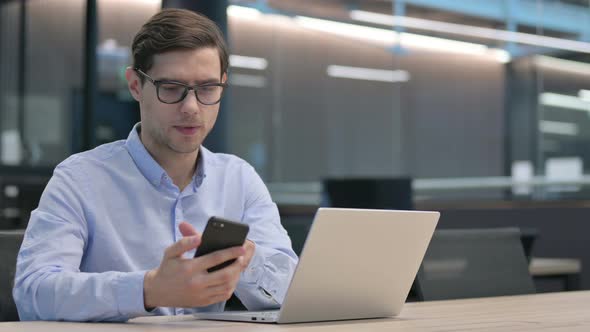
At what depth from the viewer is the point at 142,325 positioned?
1.62 meters

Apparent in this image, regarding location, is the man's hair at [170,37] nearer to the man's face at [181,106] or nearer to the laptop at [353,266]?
the man's face at [181,106]

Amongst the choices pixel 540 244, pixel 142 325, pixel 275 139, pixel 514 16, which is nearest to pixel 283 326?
pixel 142 325

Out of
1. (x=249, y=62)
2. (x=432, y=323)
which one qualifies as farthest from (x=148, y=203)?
(x=249, y=62)

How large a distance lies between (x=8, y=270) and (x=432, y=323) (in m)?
0.96

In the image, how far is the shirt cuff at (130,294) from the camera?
161 cm

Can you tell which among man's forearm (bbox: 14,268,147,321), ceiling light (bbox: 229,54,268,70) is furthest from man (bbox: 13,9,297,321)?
ceiling light (bbox: 229,54,268,70)

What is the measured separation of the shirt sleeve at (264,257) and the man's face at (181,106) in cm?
27

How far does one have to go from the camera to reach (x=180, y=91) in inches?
76.0

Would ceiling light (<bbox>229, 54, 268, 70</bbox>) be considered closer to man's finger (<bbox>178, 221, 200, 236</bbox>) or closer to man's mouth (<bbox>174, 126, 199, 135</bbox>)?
man's mouth (<bbox>174, 126, 199, 135</bbox>)

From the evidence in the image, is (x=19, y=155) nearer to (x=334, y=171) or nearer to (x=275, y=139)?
(x=275, y=139)

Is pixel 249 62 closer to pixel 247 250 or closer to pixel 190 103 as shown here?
pixel 190 103

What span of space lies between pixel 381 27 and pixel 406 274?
7.16 meters

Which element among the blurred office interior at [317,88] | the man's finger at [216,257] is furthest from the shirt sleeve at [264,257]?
the blurred office interior at [317,88]

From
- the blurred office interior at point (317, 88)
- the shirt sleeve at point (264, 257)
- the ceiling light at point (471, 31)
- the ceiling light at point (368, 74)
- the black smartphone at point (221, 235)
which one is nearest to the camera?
the black smartphone at point (221, 235)
